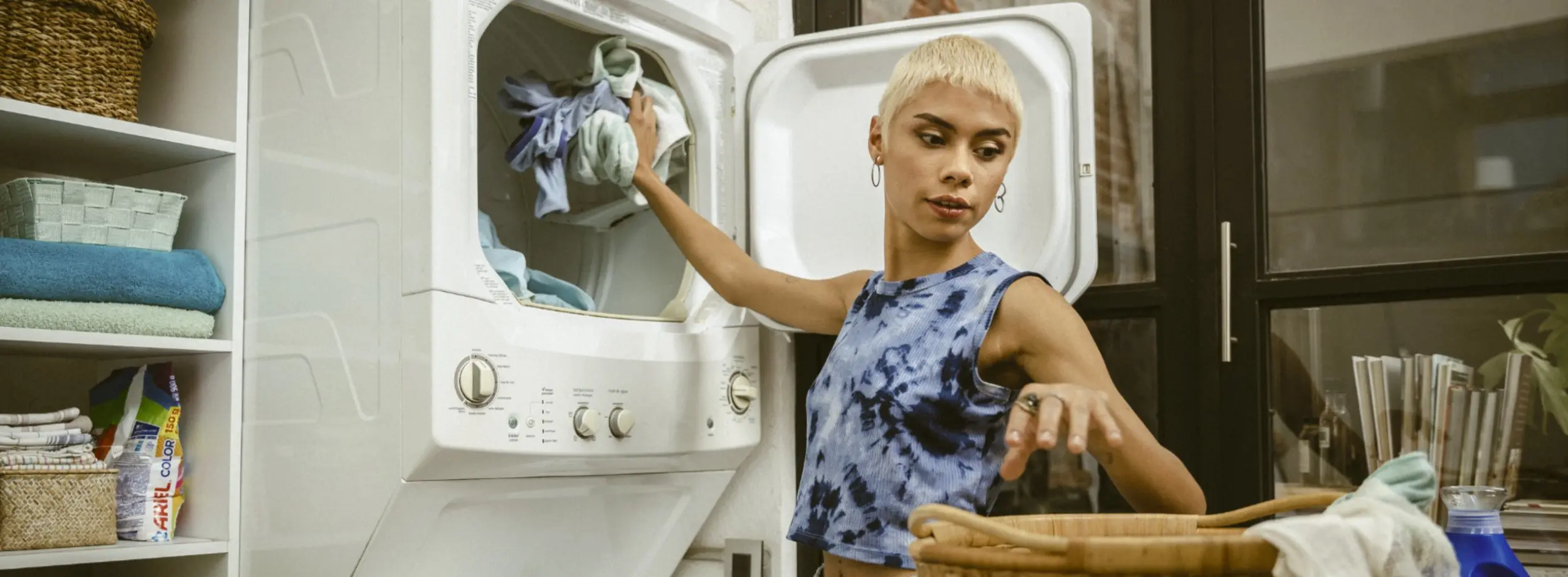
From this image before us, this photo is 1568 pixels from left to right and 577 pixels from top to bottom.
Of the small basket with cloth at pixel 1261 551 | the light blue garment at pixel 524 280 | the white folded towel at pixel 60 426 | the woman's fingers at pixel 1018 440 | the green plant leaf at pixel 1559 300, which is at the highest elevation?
the light blue garment at pixel 524 280

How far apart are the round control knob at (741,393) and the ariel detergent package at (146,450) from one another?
2.79 ft

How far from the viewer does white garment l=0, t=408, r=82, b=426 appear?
5.70 ft

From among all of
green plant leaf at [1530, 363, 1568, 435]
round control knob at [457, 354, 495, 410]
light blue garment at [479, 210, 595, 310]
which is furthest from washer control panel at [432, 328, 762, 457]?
green plant leaf at [1530, 363, 1568, 435]

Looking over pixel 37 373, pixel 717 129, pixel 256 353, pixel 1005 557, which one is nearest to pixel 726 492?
pixel 717 129

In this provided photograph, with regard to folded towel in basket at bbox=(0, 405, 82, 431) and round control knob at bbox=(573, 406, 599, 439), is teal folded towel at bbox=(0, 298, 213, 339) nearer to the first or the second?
folded towel in basket at bbox=(0, 405, 82, 431)

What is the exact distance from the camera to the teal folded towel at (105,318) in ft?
5.54

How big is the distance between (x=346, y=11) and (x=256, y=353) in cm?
53

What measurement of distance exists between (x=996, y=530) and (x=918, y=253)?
0.75 m

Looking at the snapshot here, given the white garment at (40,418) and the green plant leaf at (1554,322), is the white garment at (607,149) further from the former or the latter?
the green plant leaf at (1554,322)

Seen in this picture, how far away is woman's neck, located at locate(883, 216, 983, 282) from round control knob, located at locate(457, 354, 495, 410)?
1.79ft

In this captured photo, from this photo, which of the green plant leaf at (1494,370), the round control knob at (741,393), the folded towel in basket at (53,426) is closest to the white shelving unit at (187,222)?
the folded towel in basket at (53,426)

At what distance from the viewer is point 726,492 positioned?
2.22 meters

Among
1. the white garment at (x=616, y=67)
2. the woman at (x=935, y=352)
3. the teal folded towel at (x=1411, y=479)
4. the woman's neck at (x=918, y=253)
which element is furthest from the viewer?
the white garment at (x=616, y=67)

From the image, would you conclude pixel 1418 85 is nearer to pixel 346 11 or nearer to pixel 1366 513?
pixel 1366 513
